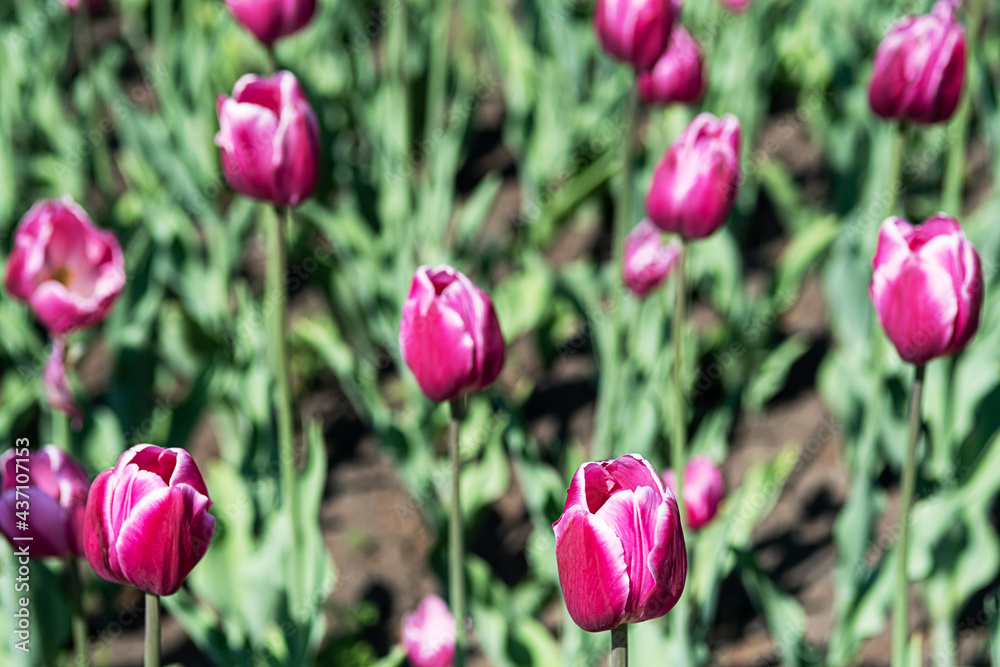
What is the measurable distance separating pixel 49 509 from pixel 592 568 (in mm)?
617

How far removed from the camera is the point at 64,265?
149 cm

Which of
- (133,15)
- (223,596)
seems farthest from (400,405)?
(133,15)

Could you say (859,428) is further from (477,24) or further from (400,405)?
(477,24)

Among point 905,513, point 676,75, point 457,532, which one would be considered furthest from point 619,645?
point 676,75

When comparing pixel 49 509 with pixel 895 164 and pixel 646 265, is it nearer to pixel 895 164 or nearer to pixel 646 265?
pixel 646 265

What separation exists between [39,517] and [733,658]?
1185 millimetres

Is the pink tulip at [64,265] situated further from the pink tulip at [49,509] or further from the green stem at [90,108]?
the green stem at [90,108]

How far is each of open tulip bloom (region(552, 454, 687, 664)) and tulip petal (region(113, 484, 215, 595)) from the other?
0.30 metres

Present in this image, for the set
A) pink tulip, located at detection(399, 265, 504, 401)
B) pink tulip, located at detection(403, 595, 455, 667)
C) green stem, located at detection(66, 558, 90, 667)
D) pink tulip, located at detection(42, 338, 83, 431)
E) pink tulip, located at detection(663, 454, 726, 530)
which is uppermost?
pink tulip, located at detection(399, 265, 504, 401)

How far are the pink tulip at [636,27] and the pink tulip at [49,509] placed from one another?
0.97 metres

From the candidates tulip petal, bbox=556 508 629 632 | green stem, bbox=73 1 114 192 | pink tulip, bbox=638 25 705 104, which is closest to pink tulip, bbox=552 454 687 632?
tulip petal, bbox=556 508 629 632

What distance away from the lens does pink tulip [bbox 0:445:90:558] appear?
43.0 inches

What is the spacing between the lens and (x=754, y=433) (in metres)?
2.36

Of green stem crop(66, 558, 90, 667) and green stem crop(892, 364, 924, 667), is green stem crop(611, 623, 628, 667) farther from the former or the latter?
green stem crop(66, 558, 90, 667)
